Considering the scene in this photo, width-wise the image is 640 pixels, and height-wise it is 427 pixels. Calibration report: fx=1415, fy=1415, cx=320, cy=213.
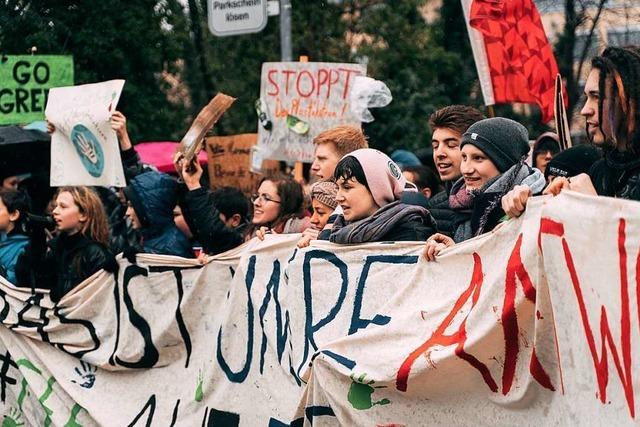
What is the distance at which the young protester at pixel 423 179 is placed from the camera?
8219mm

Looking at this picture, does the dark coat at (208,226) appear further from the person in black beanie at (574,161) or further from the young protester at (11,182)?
the young protester at (11,182)

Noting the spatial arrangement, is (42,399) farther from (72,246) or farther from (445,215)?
(445,215)

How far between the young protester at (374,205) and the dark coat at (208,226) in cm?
130

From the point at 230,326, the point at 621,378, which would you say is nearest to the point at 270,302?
the point at 230,326

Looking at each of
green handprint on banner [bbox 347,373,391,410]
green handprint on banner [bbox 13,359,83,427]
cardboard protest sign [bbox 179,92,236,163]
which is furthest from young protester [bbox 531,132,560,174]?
green handprint on banner [bbox 13,359,83,427]

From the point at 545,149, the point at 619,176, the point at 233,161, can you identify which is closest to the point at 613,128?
the point at 619,176

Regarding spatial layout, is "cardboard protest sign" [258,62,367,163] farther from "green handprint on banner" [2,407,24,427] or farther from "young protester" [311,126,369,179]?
"green handprint on banner" [2,407,24,427]

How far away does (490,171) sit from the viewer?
5355mm

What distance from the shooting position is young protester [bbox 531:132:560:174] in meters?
7.30

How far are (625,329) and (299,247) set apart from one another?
2.56 m

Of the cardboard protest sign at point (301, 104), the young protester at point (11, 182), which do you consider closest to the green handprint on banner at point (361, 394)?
the cardboard protest sign at point (301, 104)

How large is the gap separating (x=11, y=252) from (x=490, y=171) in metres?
4.09

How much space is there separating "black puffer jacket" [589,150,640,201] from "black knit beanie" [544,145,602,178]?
3.48ft

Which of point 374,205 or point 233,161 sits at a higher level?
point 374,205
